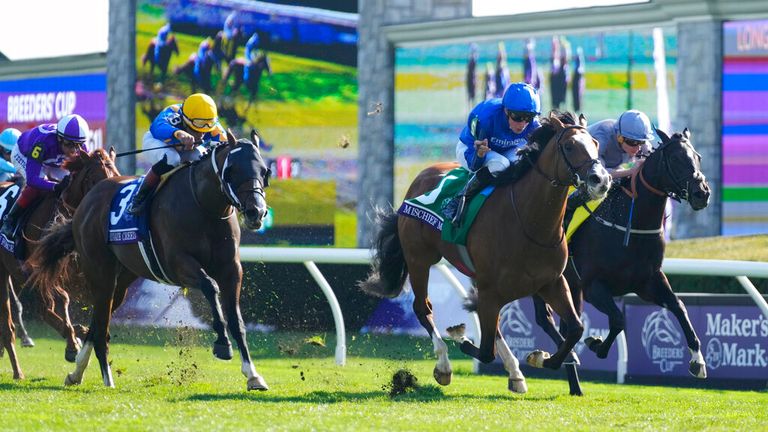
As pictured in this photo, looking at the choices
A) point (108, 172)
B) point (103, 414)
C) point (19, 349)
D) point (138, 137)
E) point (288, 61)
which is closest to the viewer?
point (103, 414)

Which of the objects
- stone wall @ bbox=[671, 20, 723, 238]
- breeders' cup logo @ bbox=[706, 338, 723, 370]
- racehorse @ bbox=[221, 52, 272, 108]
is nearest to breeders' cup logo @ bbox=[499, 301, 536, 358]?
breeders' cup logo @ bbox=[706, 338, 723, 370]

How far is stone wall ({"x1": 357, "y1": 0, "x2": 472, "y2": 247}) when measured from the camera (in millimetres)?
22438

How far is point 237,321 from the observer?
7527mm

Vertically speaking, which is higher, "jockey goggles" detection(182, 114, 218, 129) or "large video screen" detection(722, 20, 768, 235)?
"large video screen" detection(722, 20, 768, 235)

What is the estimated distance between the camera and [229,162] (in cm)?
757

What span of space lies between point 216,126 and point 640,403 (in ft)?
9.70

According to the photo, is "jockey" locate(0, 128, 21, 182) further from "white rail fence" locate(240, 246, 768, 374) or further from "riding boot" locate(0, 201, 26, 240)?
"white rail fence" locate(240, 246, 768, 374)

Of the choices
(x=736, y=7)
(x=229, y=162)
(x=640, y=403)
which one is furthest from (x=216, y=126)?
(x=736, y=7)

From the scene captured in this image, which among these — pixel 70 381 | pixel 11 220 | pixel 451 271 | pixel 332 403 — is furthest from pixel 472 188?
pixel 451 271

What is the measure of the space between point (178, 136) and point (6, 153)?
3824 mm

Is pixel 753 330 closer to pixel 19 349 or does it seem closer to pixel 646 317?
pixel 646 317

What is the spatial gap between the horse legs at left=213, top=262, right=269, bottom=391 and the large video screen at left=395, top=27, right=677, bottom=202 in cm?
1126

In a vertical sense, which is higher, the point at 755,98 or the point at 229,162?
the point at 755,98

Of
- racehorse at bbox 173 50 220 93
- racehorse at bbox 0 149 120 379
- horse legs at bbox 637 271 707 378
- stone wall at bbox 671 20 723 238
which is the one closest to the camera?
horse legs at bbox 637 271 707 378
